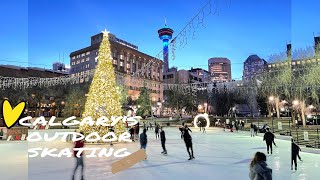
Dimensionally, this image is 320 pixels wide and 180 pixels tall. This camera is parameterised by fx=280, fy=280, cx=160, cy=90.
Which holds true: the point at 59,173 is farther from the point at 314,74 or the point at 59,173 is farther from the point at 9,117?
the point at 314,74

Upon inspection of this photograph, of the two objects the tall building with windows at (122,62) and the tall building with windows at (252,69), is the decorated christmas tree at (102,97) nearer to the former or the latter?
the tall building with windows at (252,69)

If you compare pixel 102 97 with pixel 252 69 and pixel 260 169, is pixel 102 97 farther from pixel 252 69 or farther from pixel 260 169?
pixel 252 69

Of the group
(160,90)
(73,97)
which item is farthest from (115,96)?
(160,90)

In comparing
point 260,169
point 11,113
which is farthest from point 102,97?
point 260,169

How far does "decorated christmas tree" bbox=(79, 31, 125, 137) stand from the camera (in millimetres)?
18594

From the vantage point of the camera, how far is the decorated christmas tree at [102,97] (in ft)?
61.0

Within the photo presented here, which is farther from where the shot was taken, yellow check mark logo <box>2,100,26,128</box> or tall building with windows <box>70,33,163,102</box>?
tall building with windows <box>70,33,163,102</box>

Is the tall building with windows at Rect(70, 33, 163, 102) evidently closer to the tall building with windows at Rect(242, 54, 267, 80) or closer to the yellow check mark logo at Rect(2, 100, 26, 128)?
the tall building with windows at Rect(242, 54, 267, 80)

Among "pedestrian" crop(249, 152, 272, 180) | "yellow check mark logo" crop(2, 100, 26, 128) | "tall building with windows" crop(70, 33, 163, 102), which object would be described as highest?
"tall building with windows" crop(70, 33, 163, 102)

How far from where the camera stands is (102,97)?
18.7 m

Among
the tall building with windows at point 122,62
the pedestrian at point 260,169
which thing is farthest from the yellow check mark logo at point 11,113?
the tall building with windows at point 122,62

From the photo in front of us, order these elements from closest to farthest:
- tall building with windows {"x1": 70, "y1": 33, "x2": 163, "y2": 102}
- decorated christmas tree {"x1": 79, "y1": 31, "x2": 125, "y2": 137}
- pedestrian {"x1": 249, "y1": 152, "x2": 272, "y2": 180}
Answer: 1. pedestrian {"x1": 249, "y1": 152, "x2": 272, "y2": 180}
2. decorated christmas tree {"x1": 79, "y1": 31, "x2": 125, "y2": 137}
3. tall building with windows {"x1": 70, "y1": 33, "x2": 163, "y2": 102}

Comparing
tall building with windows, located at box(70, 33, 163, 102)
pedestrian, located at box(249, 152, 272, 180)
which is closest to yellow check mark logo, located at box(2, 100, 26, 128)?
pedestrian, located at box(249, 152, 272, 180)

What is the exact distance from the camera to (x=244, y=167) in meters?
10.8
